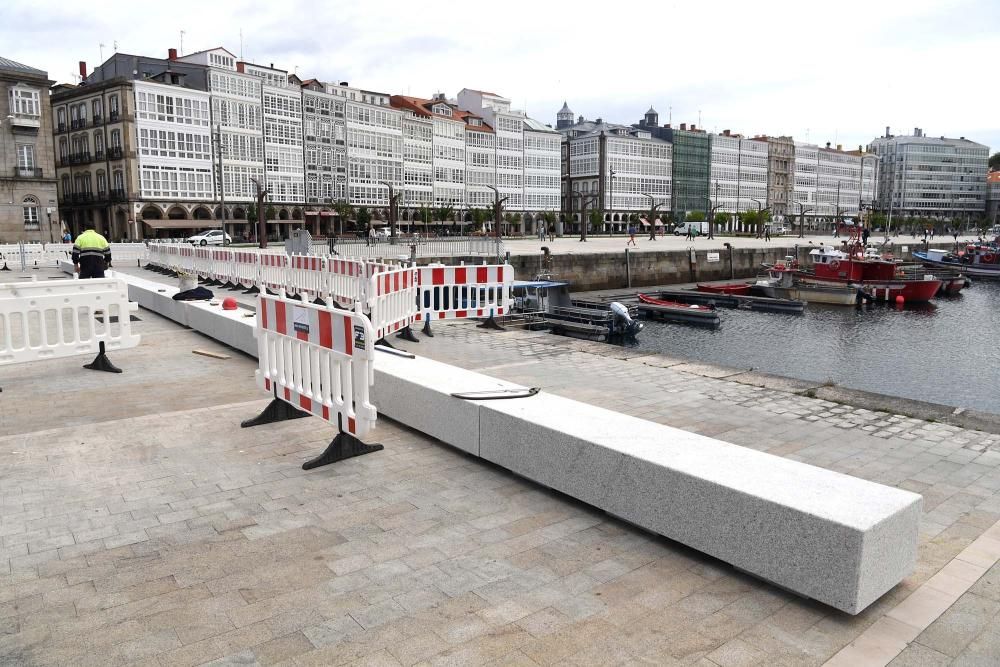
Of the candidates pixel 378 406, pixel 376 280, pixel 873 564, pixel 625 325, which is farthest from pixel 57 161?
pixel 873 564

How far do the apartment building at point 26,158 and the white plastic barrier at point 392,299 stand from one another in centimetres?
5736

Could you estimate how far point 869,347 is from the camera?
2938cm

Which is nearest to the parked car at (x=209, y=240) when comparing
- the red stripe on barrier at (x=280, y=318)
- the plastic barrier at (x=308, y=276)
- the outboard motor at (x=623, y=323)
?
the outboard motor at (x=623, y=323)

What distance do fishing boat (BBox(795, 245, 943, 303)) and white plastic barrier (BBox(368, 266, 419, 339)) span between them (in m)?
35.2

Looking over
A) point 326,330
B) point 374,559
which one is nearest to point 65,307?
point 326,330

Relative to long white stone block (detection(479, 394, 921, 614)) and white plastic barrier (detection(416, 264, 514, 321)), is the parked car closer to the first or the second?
white plastic barrier (detection(416, 264, 514, 321))

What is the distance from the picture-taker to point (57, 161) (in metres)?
72.9

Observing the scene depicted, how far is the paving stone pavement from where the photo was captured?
11.9ft

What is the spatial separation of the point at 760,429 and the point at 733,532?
402cm

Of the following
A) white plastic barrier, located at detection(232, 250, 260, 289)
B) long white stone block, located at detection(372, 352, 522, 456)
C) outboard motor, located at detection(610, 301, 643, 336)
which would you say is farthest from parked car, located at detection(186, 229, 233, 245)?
long white stone block, located at detection(372, 352, 522, 456)

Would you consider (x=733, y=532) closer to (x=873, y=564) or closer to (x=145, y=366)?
(x=873, y=564)

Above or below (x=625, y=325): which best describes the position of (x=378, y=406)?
above

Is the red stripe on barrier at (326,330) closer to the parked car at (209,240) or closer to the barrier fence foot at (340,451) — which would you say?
the barrier fence foot at (340,451)

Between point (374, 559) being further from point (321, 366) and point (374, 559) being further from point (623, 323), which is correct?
point (623, 323)
